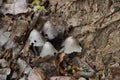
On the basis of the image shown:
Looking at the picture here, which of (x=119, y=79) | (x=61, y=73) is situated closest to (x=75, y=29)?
(x=61, y=73)

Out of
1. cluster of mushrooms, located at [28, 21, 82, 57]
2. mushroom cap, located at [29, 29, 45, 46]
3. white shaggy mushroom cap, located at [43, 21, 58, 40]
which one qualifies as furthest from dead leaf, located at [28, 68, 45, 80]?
white shaggy mushroom cap, located at [43, 21, 58, 40]

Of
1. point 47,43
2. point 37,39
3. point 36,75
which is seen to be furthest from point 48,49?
point 36,75

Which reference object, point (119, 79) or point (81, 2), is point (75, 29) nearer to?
point (81, 2)

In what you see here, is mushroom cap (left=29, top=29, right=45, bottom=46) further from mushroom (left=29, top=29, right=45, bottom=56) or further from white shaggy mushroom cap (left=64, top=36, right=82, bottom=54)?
white shaggy mushroom cap (left=64, top=36, right=82, bottom=54)

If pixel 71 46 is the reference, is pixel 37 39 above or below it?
above

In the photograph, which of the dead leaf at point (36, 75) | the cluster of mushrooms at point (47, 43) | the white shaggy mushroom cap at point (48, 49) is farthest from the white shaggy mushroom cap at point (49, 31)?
the dead leaf at point (36, 75)

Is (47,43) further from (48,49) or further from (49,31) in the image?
(49,31)

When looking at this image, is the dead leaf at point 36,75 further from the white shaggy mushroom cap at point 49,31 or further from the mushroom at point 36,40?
the white shaggy mushroom cap at point 49,31
